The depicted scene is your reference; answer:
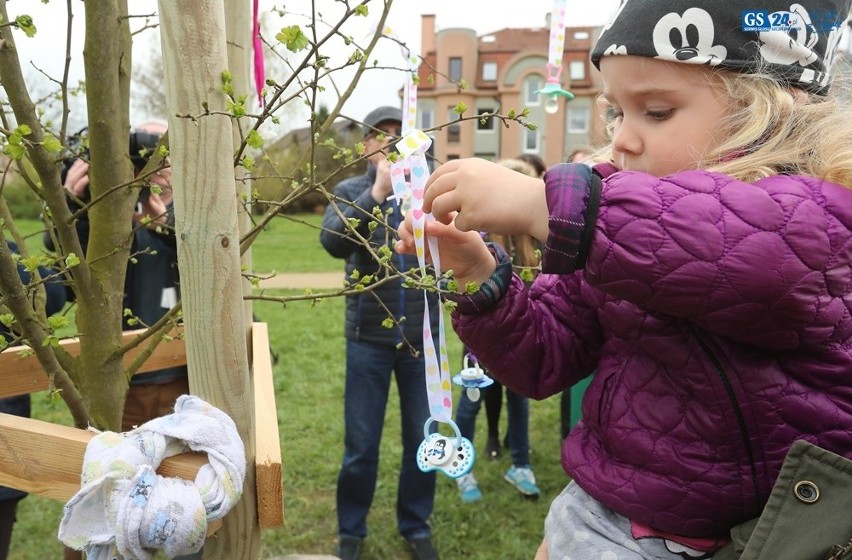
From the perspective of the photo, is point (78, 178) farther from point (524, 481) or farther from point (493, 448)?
point (493, 448)

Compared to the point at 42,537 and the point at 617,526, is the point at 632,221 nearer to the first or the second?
the point at 617,526

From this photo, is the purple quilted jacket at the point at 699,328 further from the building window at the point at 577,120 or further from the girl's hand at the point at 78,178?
the building window at the point at 577,120

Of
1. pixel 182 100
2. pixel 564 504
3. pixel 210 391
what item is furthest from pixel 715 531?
pixel 182 100

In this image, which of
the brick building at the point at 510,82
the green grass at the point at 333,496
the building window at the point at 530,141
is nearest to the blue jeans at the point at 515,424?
the green grass at the point at 333,496

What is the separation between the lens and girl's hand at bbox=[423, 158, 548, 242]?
40.7 inches

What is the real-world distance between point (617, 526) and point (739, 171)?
623 mm

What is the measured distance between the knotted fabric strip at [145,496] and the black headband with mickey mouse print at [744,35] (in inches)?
37.5

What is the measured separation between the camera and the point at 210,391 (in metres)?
1.21

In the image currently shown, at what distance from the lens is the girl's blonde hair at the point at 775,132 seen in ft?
3.50

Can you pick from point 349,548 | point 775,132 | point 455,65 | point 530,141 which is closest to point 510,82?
point 455,65

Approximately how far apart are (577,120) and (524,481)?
24370 mm

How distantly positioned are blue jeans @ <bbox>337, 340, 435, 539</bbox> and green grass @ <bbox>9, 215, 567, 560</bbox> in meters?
0.23

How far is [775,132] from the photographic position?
1114mm

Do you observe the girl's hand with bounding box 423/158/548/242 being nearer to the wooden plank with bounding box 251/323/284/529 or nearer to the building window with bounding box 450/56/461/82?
the wooden plank with bounding box 251/323/284/529
